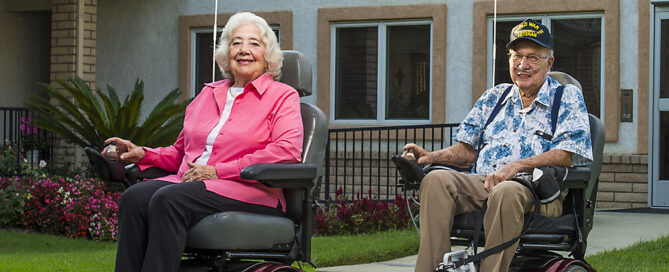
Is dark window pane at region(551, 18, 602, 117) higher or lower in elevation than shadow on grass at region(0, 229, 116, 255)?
higher

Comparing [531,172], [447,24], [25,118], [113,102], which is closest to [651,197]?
[447,24]

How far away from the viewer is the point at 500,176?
14.7 feet

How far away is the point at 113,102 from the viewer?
9.98m

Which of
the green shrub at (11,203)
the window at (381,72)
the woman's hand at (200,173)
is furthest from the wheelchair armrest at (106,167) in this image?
the window at (381,72)

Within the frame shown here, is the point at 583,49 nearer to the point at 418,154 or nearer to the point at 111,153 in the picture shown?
the point at 418,154

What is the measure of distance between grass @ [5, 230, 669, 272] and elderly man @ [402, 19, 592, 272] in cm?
168

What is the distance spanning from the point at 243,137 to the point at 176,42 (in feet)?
28.9

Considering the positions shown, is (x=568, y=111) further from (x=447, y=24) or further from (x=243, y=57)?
(x=447, y=24)

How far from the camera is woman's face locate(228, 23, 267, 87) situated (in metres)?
4.61

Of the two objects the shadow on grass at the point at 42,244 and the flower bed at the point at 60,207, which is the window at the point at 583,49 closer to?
the flower bed at the point at 60,207

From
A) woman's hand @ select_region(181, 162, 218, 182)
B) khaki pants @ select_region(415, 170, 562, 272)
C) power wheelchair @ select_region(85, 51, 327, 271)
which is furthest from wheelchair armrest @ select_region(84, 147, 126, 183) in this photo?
khaki pants @ select_region(415, 170, 562, 272)

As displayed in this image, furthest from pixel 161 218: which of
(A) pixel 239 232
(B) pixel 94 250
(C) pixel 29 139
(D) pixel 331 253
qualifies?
(C) pixel 29 139

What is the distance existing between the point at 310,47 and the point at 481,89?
2261mm

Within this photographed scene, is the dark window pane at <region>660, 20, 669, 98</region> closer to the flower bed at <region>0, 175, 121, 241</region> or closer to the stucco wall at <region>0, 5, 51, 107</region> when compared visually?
the flower bed at <region>0, 175, 121, 241</region>
